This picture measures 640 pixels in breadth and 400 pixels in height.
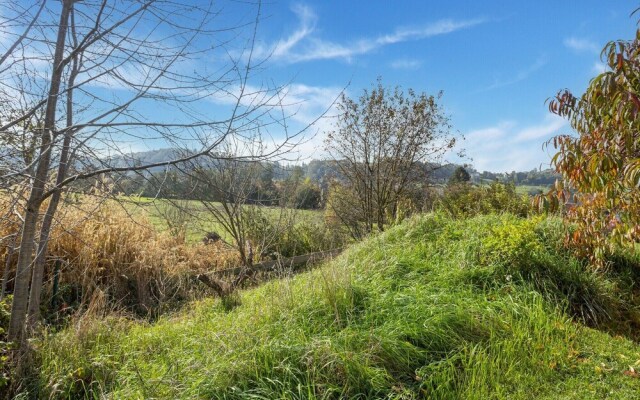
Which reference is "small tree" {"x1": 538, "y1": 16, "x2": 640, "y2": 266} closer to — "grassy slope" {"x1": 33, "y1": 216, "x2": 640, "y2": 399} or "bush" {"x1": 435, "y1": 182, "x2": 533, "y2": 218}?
"grassy slope" {"x1": 33, "y1": 216, "x2": 640, "y2": 399}

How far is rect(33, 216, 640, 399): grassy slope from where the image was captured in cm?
279

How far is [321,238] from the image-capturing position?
10.1 meters

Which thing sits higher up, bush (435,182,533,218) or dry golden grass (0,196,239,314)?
bush (435,182,533,218)

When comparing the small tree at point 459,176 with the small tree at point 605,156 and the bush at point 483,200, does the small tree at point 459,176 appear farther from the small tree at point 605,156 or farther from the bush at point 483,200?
the small tree at point 605,156

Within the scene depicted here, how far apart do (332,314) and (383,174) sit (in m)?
7.02

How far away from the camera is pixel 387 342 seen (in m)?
3.16

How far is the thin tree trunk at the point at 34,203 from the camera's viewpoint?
2.80 metres

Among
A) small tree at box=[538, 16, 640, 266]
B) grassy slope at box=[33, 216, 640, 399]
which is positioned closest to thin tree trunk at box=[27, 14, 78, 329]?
grassy slope at box=[33, 216, 640, 399]

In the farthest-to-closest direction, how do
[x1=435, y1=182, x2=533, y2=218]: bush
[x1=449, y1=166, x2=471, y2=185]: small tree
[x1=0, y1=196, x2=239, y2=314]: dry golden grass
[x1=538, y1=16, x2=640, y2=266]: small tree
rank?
[x1=449, y1=166, x2=471, y2=185]: small tree, [x1=435, y1=182, x2=533, y2=218]: bush, [x1=0, y1=196, x2=239, y2=314]: dry golden grass, [x1=538, y1=16, x2=640, y2=266]: small tree

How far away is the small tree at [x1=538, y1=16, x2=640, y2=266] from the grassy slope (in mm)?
802

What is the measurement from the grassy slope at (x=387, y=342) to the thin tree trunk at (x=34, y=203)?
1.07 ft

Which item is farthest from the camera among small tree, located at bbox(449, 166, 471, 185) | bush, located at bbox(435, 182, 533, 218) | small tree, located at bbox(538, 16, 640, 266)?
small tree, located at bbox(449, 166, 471, 185)

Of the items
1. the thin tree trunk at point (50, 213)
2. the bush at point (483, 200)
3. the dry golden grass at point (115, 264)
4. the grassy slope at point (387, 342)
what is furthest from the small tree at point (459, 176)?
the thin tree trunk at point (50, 213)

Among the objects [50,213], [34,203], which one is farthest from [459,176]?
[34,203]
